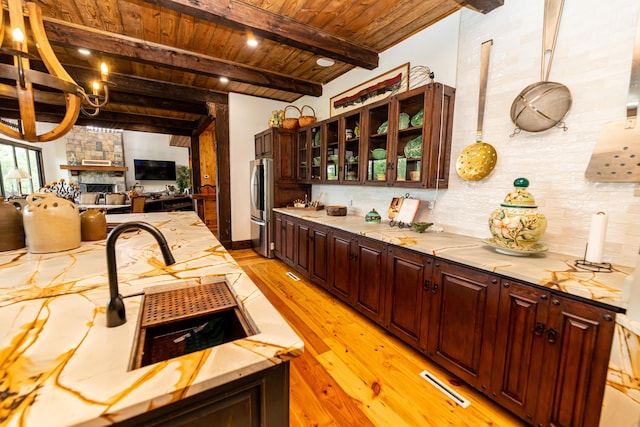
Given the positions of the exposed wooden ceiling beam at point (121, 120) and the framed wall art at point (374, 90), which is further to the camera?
the exposed wooden ceiling beam at point (121, 120)

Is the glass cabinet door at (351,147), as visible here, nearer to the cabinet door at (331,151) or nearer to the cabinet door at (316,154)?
the cabinet door at (331,151)

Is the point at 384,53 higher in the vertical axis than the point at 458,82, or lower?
higher

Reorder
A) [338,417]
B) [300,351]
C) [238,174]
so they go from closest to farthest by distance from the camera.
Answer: [300,351]
[338,417]
[238,174]

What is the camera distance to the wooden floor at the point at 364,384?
147 cm

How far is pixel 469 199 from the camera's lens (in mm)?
2172

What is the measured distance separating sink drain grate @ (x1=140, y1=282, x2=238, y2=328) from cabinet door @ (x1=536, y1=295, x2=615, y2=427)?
1.48 metres

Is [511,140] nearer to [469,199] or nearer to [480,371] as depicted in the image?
[469,199]

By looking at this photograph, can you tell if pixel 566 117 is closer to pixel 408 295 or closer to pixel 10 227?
pixel 408 295

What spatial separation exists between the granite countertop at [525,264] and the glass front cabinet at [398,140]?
1.66 feet

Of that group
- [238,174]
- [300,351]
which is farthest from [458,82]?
[238,174]

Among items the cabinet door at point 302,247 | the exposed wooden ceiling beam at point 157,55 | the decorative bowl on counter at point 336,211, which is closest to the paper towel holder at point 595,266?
the decorative bowl on counter at point 336,211

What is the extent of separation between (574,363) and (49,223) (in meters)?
2.65

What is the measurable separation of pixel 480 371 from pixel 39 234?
256 cm

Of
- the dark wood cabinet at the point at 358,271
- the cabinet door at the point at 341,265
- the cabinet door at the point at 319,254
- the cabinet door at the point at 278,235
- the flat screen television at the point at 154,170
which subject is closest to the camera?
the dark wood cabinet at the point at 358,271
